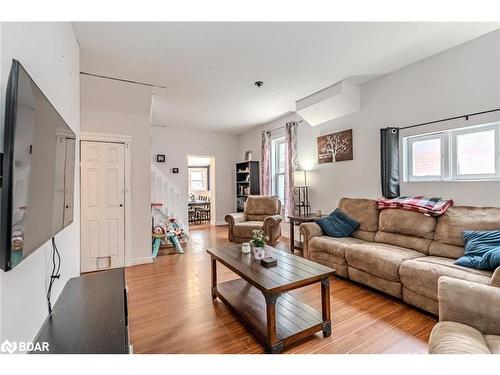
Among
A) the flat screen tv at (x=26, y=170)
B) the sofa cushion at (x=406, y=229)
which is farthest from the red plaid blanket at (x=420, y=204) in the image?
the flat screen tv at (x=26, y=170)

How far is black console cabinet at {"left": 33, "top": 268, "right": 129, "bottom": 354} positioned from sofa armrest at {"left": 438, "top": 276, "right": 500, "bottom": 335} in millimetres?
1703

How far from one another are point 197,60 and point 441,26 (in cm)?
246

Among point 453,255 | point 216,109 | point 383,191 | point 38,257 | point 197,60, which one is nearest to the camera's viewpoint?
point 38,257

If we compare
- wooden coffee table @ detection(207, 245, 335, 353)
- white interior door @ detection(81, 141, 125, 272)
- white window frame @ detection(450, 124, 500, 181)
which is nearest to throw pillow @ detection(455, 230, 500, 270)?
white window frame @ detection(450, 124, 500, 181)

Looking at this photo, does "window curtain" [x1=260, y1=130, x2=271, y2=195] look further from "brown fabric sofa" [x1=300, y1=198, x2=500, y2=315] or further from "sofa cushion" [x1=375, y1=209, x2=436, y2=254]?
"sofa cushion" [x1=375, y1=209, x2=436, y2=254]

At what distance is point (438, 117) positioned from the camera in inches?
111

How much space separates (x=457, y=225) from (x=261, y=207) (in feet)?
10.4

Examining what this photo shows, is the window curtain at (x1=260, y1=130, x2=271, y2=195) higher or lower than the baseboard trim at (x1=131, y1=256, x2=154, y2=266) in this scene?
higher

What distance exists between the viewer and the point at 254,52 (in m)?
2.60

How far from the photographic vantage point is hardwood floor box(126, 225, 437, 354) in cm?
172

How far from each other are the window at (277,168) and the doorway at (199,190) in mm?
2754

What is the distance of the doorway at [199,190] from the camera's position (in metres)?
7.74
